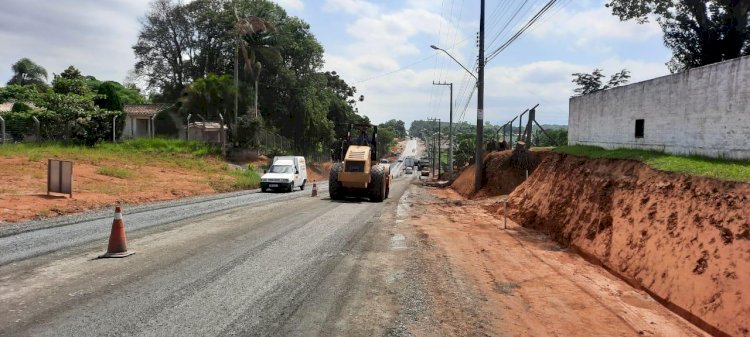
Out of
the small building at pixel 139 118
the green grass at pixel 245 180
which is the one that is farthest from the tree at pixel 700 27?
→ the small building at pixel 139 118

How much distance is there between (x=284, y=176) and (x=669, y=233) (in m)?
22.5

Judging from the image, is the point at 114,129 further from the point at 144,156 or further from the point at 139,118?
the point at 139,118

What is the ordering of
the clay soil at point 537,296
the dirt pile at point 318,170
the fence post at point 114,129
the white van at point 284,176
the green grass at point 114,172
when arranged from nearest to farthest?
1. the clay soil at point 537,296
2. the green grass at point 114,172
3. the white van at point 284,176
4. the fence post at point 114,129
5. the dirt pile at point 318,170

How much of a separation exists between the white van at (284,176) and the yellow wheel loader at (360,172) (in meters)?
5.71

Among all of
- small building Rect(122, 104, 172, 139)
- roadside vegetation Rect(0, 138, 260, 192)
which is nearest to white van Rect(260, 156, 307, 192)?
roadside vegetation Rect(0, 138, 260, 192)

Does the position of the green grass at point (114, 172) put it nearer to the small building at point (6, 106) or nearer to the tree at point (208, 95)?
the tree at point (208, 95)

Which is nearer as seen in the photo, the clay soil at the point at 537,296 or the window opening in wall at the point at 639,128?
the clay soil at the point at 537,296

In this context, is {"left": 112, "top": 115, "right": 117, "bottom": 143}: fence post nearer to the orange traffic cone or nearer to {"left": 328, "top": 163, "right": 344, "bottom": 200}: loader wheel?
{"left": 328, "top": 163, "right": 344, "bottom": 200}: loader wheel

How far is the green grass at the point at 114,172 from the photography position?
24984 mm

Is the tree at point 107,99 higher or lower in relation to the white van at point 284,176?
higher

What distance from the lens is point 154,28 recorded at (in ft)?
199

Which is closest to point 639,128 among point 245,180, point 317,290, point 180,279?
point 317,290

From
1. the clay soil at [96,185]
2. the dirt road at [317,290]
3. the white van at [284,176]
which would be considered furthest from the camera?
the white van at [284,176]

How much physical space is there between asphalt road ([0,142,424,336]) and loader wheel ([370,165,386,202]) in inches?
366
